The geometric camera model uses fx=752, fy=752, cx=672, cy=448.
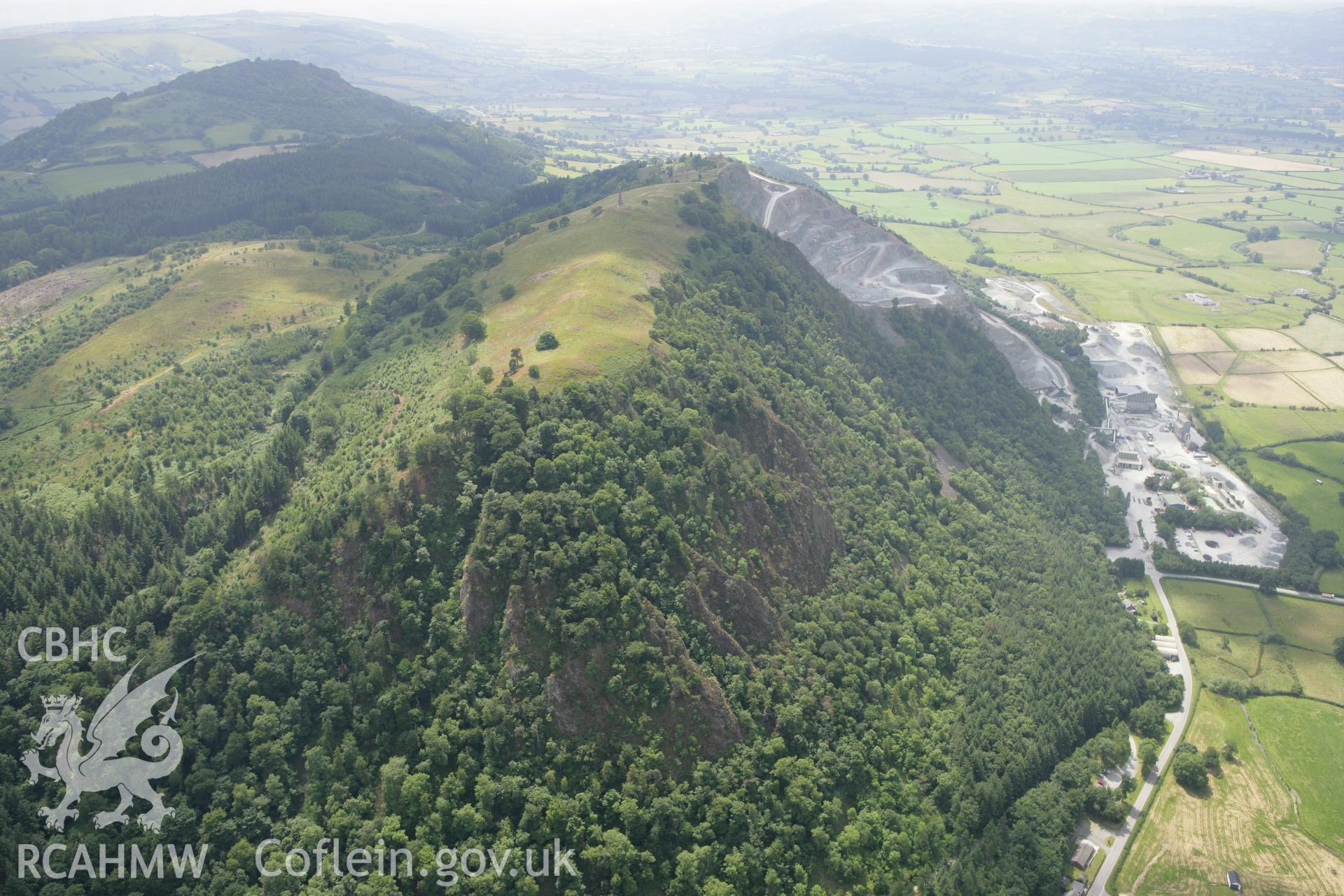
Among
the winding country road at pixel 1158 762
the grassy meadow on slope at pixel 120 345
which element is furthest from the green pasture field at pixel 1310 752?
the grassy meadow on slope at pixel 120 345

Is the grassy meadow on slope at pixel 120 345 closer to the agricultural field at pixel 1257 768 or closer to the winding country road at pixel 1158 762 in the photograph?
the winding country road at pixel 1158 762

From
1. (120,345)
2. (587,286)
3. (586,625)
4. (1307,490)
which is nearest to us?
(586,625)

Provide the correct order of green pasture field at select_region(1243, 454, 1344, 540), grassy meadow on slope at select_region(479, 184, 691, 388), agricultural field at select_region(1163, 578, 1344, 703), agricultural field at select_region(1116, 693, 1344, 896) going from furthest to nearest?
green pasture field at select_region(1243, 454, 1344, 540)
agricultural field at select_region(1163, 578, 1344, 703)
grassy meadow on slope at select_region(479, 184, 691, 388)
agricultural field at select_region(1116, 693, 1344, 896)

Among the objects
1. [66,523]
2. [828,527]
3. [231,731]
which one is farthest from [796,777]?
[66,523]

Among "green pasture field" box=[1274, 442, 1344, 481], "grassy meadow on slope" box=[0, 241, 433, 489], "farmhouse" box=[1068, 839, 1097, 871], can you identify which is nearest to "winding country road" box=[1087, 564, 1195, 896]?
"farmhouse" box=[1068, 839, 1097, 871]

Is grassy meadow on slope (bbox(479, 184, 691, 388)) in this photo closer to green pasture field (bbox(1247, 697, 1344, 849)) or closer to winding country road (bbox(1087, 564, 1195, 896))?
winding country road (bbox(1087, 564, 1195, 896))

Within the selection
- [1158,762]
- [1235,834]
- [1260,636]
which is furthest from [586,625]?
[1260,636]

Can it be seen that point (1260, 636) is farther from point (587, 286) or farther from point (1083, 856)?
point (587, 286)

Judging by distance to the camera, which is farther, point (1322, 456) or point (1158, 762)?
point (1322, 456)
